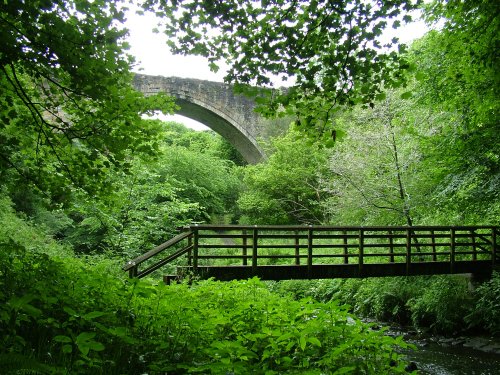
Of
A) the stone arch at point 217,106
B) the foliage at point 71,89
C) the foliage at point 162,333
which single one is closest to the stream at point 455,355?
the foliage at point 162,333

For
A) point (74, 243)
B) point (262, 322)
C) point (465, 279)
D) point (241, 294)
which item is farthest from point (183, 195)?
point (262, 322)

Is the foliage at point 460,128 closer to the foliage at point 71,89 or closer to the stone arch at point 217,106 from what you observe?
the foliage at point 71,89

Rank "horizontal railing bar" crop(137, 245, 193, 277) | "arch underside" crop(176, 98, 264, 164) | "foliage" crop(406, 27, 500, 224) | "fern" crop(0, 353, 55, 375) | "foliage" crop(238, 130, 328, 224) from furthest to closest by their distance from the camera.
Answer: "arch underside" crop(176, 98, 264, 164) → "foliage" crop(238, 130, 328, 224) → "horizontal railing bar" crop(137, 245, 193, 277) → "foliage" crop(406, 27, 500, 224) → "fern" crop(0, 353, 55, 375)

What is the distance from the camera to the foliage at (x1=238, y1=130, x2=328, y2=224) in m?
17.9

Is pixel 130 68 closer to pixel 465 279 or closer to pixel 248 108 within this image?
pixel 465 279

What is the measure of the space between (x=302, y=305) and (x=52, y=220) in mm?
10437

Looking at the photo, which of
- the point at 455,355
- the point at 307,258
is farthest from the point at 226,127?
the point at 455,355

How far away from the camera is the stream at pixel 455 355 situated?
6836 mm

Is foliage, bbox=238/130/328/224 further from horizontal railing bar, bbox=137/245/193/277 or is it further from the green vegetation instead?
horizontal railing bar, bbox=137/245/193/277

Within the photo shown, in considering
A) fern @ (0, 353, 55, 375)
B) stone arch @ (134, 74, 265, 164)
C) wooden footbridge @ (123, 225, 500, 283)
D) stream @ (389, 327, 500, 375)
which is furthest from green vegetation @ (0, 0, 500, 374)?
stone arch @ (134, 74, 265, 164)

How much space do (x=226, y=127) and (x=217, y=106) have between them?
1.83m

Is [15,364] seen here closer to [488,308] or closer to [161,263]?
[161,263]

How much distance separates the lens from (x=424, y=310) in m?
9.58

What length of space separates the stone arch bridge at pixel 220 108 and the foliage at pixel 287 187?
4609 millimetres
